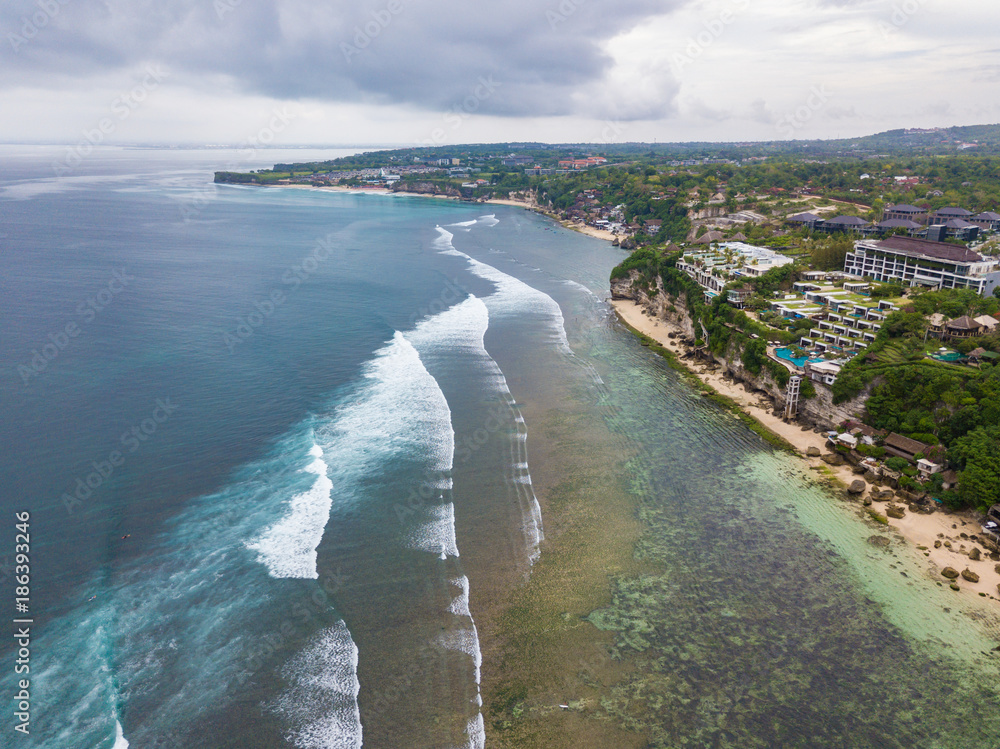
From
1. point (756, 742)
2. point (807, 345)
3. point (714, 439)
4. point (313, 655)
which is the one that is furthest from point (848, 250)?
point (313, 655)

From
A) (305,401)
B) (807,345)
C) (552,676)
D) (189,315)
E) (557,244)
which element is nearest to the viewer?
(552,676)

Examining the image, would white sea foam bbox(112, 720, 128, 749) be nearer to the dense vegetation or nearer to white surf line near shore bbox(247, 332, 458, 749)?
white surf line near shore bbox(247, 332, 458, 749)

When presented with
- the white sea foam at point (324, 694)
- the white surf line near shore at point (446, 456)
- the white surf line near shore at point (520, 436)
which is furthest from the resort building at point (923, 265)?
the white sea foam at point (324, 694)

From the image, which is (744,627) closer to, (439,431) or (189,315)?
(439,431)

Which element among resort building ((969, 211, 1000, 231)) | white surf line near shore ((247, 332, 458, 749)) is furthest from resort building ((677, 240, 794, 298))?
white surf line near shore ((247, 332, 458, 749))

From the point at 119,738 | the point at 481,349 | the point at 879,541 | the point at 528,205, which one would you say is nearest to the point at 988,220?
the point at 879,541

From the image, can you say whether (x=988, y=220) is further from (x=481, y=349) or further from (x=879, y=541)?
(x=481, y=349)
